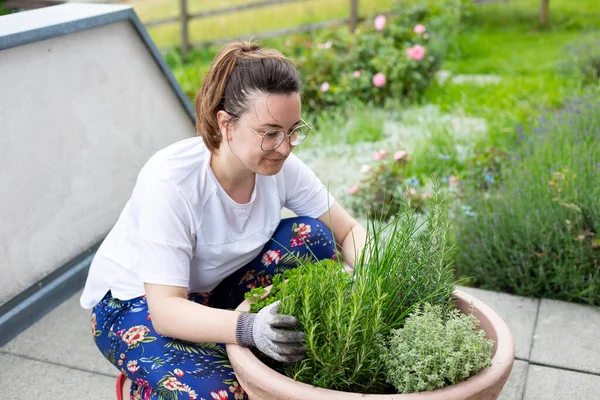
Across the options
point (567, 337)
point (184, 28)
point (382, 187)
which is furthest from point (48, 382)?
point (184, 28)

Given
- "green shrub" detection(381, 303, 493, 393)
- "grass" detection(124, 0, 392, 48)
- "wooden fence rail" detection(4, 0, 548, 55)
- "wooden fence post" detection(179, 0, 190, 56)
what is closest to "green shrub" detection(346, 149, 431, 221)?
"green shrub" detection(381, 303, 493, 393)

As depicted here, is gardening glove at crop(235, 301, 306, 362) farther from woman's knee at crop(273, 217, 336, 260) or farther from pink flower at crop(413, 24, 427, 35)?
pink flower at crop(413, 24, 427, 35)

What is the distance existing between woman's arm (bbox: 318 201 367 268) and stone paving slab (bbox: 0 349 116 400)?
933 millimetres

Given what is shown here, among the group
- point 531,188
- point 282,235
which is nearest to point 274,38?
point 531,188

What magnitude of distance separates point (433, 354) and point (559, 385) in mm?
1018

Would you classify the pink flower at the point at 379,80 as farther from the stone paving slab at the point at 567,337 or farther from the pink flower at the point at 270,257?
the pink flower at the point at 270,257

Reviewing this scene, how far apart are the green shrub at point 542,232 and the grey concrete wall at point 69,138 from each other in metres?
1.64

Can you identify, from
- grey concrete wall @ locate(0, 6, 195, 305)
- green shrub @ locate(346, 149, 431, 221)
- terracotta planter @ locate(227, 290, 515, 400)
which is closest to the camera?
terracotta planter @ locate(227, 290, 515, 400)

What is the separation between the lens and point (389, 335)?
1.81 m

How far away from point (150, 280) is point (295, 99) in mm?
632

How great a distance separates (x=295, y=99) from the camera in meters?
1.95

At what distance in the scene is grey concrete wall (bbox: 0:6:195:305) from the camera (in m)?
2.78

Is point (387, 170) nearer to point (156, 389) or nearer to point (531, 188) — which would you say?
point (531, 188)

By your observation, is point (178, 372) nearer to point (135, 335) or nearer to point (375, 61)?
point (135, 335)
